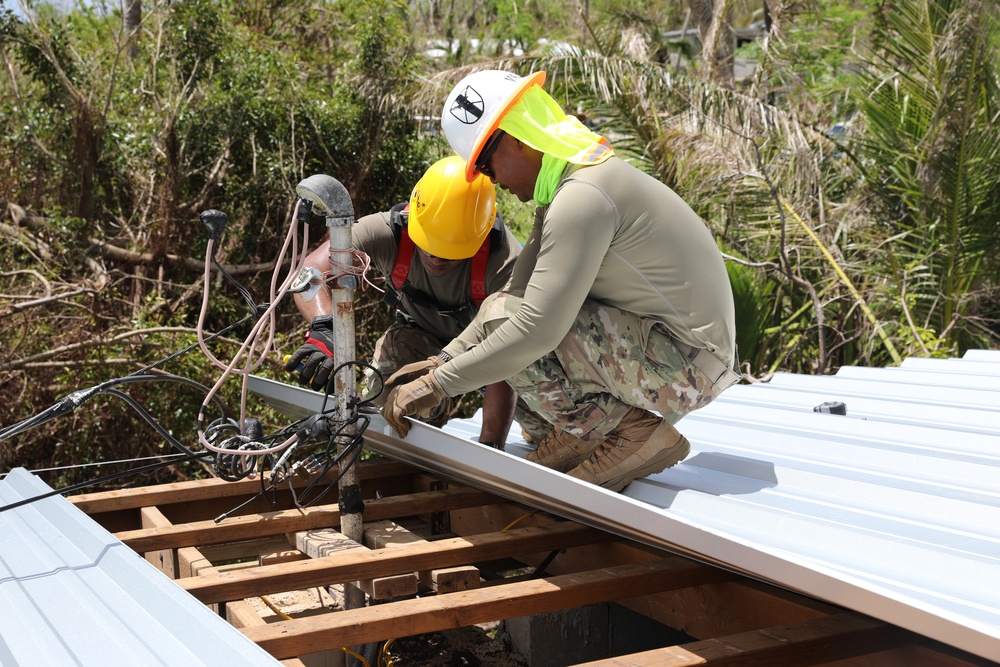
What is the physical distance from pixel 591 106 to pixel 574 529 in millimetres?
6519

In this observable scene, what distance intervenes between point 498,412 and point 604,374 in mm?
742

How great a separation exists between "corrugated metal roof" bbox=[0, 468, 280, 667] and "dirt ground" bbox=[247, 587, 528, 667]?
1.89 metres

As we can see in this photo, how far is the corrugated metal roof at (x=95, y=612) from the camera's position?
2.01m

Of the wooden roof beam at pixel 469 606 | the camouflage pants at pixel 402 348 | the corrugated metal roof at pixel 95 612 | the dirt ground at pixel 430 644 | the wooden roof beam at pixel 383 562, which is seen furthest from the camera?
the dirt ground at pixel 430 644

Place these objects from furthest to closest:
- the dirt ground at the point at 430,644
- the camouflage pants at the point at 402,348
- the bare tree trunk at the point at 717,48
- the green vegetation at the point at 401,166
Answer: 1. the bare tree trunk at the point at 717,48
2. the green vegetation at the point at 401,166
3. the dirt ground at the point at 430,644
4. the camouflage pants at the point at 402,348

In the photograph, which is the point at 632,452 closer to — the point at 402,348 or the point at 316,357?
the point at 316,357

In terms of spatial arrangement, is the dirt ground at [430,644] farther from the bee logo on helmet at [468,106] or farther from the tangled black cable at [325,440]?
the bee logo on helmet at [468,106]

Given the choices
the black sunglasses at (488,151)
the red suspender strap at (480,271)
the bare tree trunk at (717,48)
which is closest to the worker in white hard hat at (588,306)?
the black sunglasses at (488,151)

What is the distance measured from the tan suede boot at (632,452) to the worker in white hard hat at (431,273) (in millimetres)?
649

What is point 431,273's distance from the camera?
13.3ft

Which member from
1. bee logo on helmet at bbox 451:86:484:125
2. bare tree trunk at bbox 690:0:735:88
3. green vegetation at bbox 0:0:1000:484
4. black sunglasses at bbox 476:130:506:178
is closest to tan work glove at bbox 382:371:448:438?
black sunglasses at bbox 476:130:506:178

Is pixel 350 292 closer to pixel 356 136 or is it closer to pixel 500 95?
pixel 500 95

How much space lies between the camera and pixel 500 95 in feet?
9.95

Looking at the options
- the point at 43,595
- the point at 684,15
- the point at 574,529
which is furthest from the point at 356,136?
the point at 684,15
